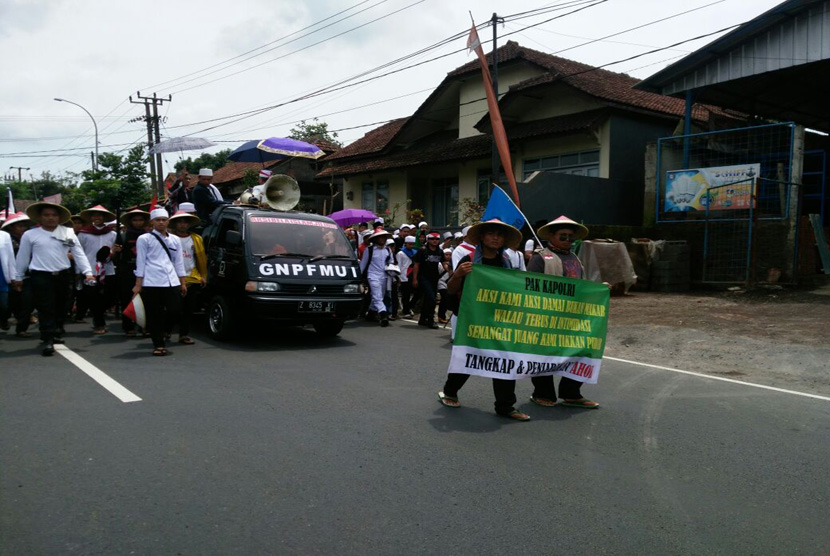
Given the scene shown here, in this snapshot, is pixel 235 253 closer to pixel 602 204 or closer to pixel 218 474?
pixel 218 474

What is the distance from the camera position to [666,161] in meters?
17.3

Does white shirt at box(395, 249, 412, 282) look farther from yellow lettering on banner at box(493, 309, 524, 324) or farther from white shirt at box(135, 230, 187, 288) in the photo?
yellow lettering on banner at box(493, 309, 524, 324)

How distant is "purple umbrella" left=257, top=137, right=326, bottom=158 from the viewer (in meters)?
14.8

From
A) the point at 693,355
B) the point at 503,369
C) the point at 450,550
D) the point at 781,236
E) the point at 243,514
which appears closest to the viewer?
the point at 450,550

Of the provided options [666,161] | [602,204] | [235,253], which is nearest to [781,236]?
[666,161]

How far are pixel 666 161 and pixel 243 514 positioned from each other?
53.6ft

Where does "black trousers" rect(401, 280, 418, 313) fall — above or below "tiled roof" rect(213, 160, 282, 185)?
below

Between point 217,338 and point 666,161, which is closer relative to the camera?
point 217,338

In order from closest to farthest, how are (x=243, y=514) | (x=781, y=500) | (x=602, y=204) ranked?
(x=243, y=514)
(x=781, y=500)
(x=602, y=204)

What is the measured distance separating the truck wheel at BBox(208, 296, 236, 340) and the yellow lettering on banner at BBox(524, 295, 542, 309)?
16.0 feet

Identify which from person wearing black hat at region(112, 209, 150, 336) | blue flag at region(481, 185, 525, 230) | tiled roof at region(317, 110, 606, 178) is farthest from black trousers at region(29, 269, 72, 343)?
tiled roof at region(317, 110, 606, 178)

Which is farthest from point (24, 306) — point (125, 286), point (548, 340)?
point (548, 340)

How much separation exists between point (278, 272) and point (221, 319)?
1.14 m

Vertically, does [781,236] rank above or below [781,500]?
above
